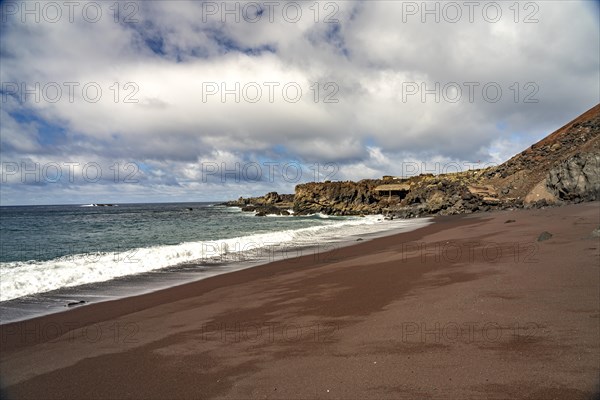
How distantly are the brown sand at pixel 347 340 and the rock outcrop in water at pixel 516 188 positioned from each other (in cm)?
2258

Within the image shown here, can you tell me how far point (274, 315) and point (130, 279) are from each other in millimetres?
8011

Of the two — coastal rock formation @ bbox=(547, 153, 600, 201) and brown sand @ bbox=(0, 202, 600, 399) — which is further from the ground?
coastal rock formation @ bbox=(547, 153, 600, 201)

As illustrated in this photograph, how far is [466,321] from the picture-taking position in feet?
18.2

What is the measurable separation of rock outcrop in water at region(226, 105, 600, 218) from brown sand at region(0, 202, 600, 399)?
22577 mm

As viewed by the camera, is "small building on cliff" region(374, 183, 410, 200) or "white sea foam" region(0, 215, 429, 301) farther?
"small building on cliff" region(374, 183, 410, 200)

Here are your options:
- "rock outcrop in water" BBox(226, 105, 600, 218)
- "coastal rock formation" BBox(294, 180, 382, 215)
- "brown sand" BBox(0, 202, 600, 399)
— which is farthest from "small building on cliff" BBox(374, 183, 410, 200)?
"brown sand" BBox(0, 202, 600, 399)

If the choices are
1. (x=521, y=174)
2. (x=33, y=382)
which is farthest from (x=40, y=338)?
(x=521, y=174)

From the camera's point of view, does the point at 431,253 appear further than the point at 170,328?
Yes

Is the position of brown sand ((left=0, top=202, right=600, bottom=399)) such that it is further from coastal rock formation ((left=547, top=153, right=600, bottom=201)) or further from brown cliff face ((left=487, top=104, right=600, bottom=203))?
brown cliff face ((left=487, top=104, right=600, bottom=203))

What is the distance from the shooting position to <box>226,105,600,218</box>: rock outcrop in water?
27.3 m

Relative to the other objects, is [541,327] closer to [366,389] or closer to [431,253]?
[366,389]

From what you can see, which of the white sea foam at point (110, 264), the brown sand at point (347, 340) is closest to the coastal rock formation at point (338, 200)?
the white sea foam at point (110, 264)

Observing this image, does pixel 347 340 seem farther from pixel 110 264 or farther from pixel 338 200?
pixel 338 200

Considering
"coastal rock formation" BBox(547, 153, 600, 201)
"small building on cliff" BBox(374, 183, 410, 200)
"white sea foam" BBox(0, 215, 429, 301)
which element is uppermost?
"small building on cliff" BBox(374, 183, 410, 200)
